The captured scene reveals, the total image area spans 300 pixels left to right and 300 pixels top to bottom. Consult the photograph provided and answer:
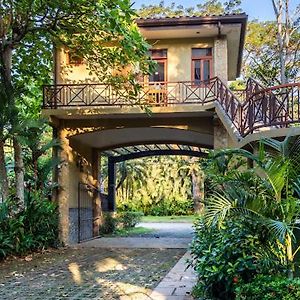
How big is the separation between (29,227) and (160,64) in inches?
283

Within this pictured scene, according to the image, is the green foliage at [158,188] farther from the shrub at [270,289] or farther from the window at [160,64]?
the shrub at [270,289]

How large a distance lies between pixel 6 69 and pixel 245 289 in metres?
9.57

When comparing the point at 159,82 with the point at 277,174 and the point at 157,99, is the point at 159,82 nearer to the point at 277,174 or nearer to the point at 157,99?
the point at 157,99

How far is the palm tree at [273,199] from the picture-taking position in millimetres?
5109

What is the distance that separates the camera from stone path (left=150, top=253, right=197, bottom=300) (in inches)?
263

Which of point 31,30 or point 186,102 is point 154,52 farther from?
point 31,30

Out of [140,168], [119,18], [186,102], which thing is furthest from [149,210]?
[119,18]

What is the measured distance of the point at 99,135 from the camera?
1628 cm

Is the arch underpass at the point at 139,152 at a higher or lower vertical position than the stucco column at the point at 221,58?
lower

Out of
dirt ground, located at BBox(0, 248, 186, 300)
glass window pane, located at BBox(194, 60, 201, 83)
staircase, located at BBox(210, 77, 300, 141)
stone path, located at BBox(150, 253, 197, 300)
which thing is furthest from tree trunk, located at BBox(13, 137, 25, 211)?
glass window pane, located at BBox(194, 60, 201, 83)

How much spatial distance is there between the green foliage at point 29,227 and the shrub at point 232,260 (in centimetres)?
668

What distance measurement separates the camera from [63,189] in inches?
574

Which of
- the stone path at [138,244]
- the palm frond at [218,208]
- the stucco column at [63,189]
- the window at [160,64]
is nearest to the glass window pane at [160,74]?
the window at [160,64]

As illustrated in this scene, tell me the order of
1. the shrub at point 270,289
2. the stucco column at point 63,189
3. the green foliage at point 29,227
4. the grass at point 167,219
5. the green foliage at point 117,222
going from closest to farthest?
the shrub at point 270,289
the green foliage at point 29,227
the stucco column at point 63,189
the green foliage at point 117,222
the grass at point 167,219
